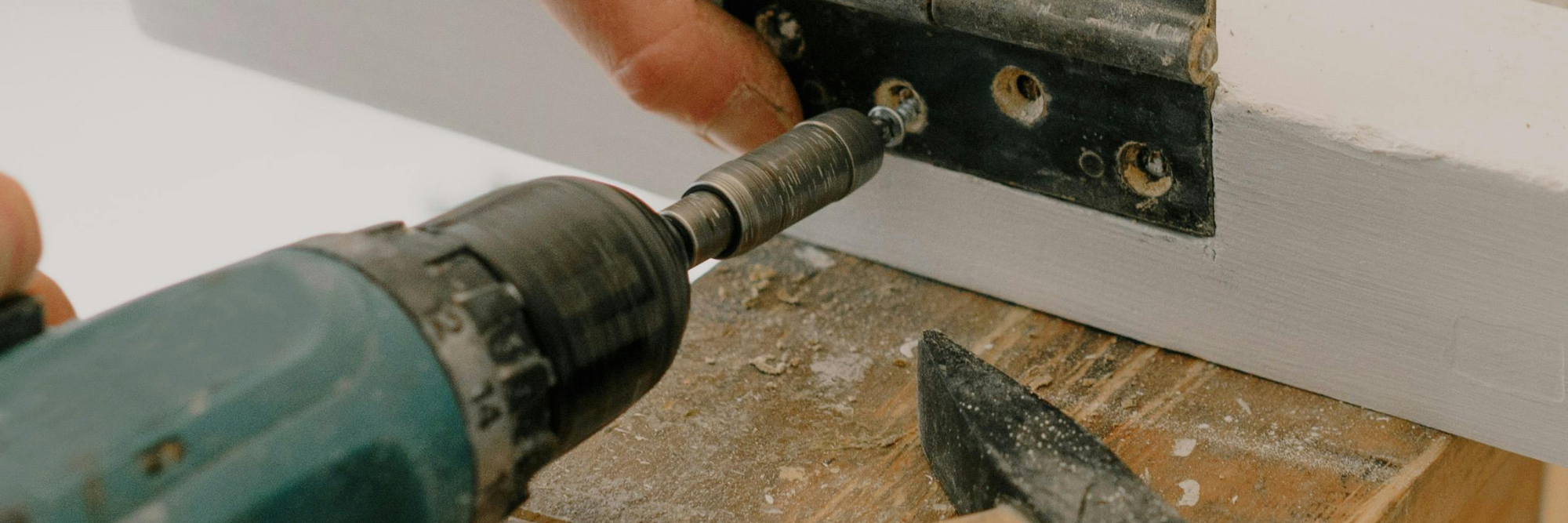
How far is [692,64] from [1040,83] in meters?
0.24

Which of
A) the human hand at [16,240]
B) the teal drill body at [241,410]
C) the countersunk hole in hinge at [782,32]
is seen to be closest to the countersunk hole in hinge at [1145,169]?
the countersunk hole in hinge at [782,32]

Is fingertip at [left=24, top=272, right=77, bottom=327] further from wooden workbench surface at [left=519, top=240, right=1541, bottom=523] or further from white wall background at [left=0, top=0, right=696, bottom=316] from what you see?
white wall background at [left=0, top=0, right=696, bottom=316]

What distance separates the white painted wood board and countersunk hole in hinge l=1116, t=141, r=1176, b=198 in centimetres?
3

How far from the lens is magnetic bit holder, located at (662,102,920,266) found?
0.76 m

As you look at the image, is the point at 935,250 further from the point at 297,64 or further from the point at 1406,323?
the point at 297,64

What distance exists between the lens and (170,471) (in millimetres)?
510

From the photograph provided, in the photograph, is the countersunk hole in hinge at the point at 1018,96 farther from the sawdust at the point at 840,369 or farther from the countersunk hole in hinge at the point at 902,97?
the sawdust at the point at 840,369

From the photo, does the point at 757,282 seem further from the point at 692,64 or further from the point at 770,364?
the point at 692,64

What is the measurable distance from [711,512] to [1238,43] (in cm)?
44

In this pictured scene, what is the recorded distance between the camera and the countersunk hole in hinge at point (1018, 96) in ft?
2.78

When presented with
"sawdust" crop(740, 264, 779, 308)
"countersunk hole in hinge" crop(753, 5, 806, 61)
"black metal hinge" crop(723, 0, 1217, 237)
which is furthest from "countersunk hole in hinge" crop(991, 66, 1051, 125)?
"sawdust" crop(740, 264, 779, 308)

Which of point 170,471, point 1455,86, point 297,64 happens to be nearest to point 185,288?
point 170,471

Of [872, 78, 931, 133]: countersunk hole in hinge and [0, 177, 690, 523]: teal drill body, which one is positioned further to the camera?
[872, 78, 931, 133]: countersunk hole in hinge

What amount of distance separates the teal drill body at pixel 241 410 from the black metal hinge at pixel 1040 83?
43cm
